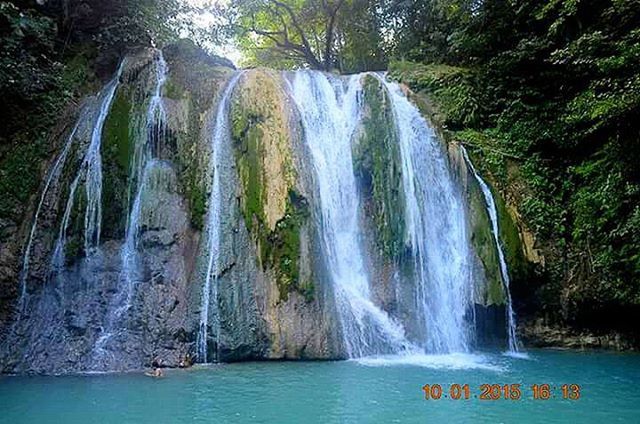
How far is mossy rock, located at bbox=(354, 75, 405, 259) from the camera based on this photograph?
34.9 feet

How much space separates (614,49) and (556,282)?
486 cm

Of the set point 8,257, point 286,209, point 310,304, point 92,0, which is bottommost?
point 310,304

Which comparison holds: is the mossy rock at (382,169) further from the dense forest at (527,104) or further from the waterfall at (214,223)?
the waterfall at (214,223)

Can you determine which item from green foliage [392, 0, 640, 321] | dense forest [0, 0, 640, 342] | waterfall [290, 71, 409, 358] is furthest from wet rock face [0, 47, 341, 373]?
green foliage [392, 0, 640, 321]

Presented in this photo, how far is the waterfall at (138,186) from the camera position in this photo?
895 centimetres

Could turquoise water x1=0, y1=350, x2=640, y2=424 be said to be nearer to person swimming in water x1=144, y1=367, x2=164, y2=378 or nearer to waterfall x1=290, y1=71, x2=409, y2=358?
person swimming in water x1=144, y1=367, x2=164, y2=378

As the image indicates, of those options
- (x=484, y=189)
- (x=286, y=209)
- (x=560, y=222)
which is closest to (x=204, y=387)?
(x=286, y=209)

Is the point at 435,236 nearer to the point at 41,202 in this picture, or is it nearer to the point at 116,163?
the point at 116,163

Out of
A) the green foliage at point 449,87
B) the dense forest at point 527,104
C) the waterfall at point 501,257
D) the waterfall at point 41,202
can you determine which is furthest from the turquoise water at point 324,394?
the green foliage at point 449,87

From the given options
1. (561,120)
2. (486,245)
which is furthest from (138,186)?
(561,120)

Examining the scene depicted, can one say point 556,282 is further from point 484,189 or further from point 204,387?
point 204,387

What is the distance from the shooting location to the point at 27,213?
32.7ft
